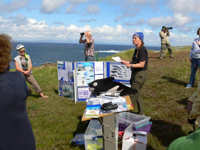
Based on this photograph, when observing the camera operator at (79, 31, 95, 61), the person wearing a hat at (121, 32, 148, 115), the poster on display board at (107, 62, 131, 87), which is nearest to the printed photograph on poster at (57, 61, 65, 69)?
the camera operator at (79, 31, 95, 61)

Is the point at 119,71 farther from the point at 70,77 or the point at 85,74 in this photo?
the point at 70,77

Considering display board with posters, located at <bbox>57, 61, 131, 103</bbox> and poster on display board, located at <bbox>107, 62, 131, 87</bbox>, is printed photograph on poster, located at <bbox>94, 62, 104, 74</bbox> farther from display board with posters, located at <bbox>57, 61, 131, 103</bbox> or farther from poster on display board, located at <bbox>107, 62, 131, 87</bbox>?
poster on display board, located at <bbox>107, 62, 131, 87</bbox>

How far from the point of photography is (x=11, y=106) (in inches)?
79.5


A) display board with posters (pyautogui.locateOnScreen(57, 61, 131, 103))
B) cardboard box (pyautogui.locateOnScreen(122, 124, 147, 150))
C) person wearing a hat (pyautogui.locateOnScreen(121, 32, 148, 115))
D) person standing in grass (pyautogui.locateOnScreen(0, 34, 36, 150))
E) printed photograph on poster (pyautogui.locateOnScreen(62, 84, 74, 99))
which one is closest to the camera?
person standing in grass (pyautogui.locateOnScreen(0, 34, 36, 150))

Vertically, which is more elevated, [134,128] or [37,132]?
[134,128]

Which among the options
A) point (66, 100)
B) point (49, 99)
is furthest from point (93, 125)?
point (49, 99)

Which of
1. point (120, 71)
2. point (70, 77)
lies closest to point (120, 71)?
point (120, 71)

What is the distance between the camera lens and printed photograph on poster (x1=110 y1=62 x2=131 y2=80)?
648cm

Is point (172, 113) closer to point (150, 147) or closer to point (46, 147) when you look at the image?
point (150, 147)

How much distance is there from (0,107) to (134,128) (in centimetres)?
273

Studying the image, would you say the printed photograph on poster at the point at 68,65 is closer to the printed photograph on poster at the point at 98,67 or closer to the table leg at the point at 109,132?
the printed photograph on poster at the point at 98,67

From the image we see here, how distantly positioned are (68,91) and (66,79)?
0.47m

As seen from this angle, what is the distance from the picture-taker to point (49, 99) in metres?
7.39

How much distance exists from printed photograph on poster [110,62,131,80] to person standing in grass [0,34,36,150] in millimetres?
4622
